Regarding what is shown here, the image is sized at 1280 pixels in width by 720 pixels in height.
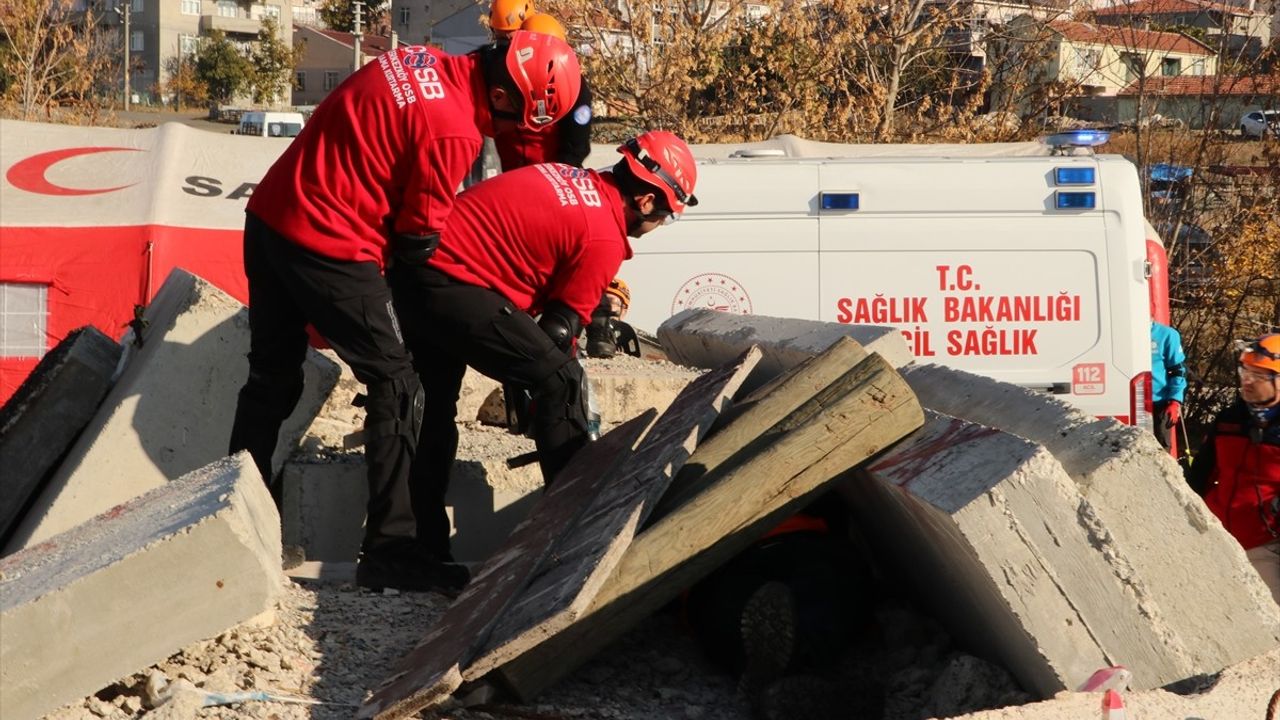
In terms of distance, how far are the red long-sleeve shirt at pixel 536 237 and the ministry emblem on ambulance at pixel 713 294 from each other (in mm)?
3219

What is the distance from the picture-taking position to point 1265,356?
209 inches

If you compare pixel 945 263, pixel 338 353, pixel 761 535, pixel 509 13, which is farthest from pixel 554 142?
pixel 945 263

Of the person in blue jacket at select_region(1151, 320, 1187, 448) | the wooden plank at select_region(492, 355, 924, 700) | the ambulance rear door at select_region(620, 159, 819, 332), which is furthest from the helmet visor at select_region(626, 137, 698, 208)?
the person in blue jacket at select_region(1151, 320, 1187, 448)

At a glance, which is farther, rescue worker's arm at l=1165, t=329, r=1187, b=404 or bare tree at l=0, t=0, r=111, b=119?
bare tree at l=0, t=0, r=111, b=119

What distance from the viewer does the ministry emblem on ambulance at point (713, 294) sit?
8.22 metres

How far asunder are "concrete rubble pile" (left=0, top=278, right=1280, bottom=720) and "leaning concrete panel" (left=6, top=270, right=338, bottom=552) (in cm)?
17

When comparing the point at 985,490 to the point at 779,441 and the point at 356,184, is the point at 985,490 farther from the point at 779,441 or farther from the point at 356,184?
the point at 356,184

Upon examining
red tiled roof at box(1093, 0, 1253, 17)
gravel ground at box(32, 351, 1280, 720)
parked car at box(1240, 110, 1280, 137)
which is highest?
red tiled roof at box(1093, 0, 1253, 17)

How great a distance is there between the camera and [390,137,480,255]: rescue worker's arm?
4.58 m

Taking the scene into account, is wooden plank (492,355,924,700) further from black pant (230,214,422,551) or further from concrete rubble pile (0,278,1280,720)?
black pant (230,214,422,551)

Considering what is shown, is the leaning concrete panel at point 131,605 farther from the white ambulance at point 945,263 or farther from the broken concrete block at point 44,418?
the white ambulance at point 945,263

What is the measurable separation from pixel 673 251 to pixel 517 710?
4.75m

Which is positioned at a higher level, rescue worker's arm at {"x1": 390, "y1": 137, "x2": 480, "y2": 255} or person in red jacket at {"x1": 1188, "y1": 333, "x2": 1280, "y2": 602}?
rescue worker's arm at {"x1": 390, "y1": 137, "x2": 480, "y2": 255}

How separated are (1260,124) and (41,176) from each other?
33.9 feet
